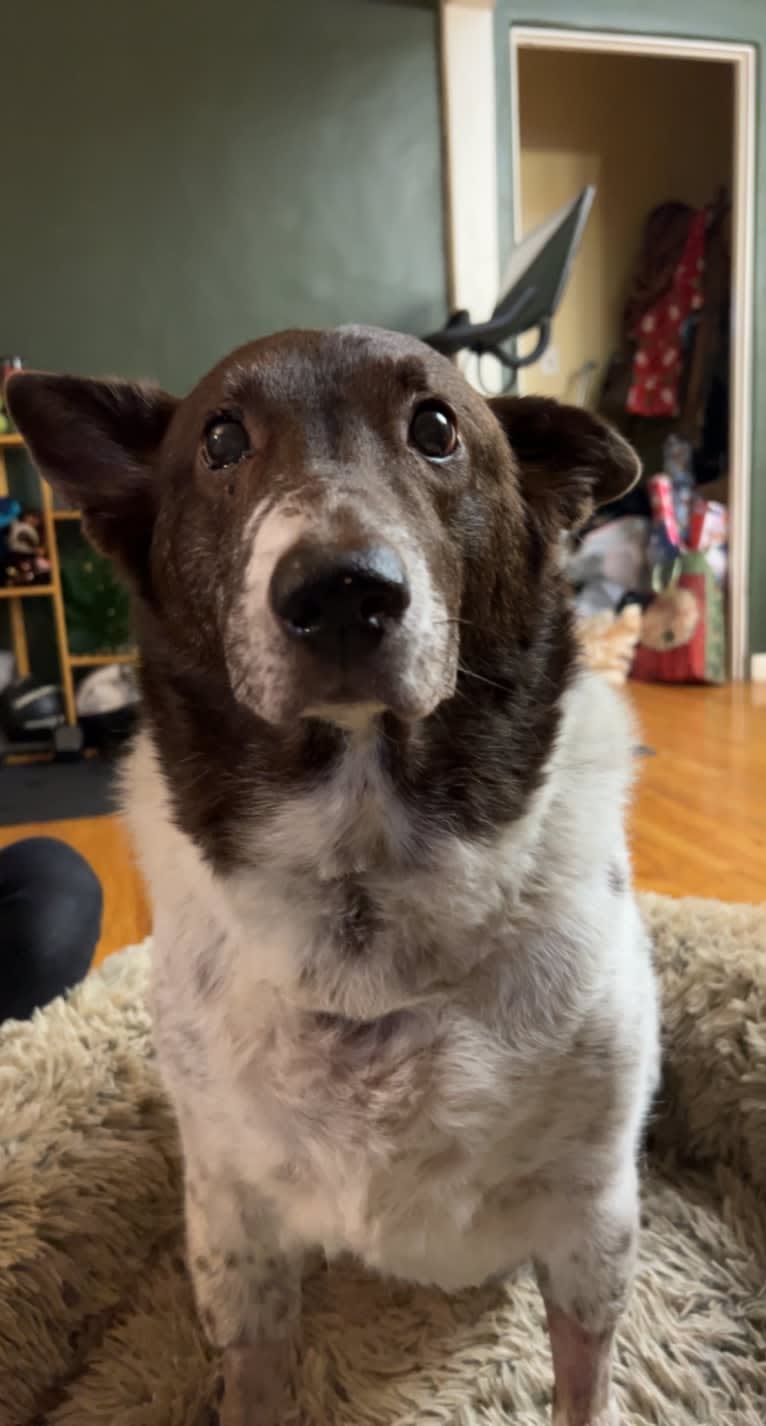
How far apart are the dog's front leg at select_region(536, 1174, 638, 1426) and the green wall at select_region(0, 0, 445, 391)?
3550 mm

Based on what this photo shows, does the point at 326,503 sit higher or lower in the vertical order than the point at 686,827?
higher

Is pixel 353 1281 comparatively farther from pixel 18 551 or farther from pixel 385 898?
pixel 18 551

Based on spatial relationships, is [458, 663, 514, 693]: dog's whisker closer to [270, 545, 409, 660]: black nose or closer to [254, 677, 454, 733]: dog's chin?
[254, 677, 454, 733]: dog's chin

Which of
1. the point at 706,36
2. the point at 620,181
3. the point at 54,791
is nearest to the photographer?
the point at 54,791

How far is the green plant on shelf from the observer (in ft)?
12.8

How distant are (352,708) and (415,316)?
3614mm

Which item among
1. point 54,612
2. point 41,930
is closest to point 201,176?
point 54,612

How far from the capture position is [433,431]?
0.97 metres

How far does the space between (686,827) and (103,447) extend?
1924 mm

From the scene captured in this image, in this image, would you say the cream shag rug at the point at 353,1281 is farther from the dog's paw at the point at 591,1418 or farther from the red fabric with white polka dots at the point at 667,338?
the red fabric with white polka dots at the point at 667,338

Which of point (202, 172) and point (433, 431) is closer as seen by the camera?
point (433, 431)

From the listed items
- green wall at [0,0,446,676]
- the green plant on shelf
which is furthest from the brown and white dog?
green wall at [0,0,446,676]

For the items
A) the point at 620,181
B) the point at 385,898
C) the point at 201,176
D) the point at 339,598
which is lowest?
the point at 385,898

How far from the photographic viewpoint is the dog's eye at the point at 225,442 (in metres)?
0.94
